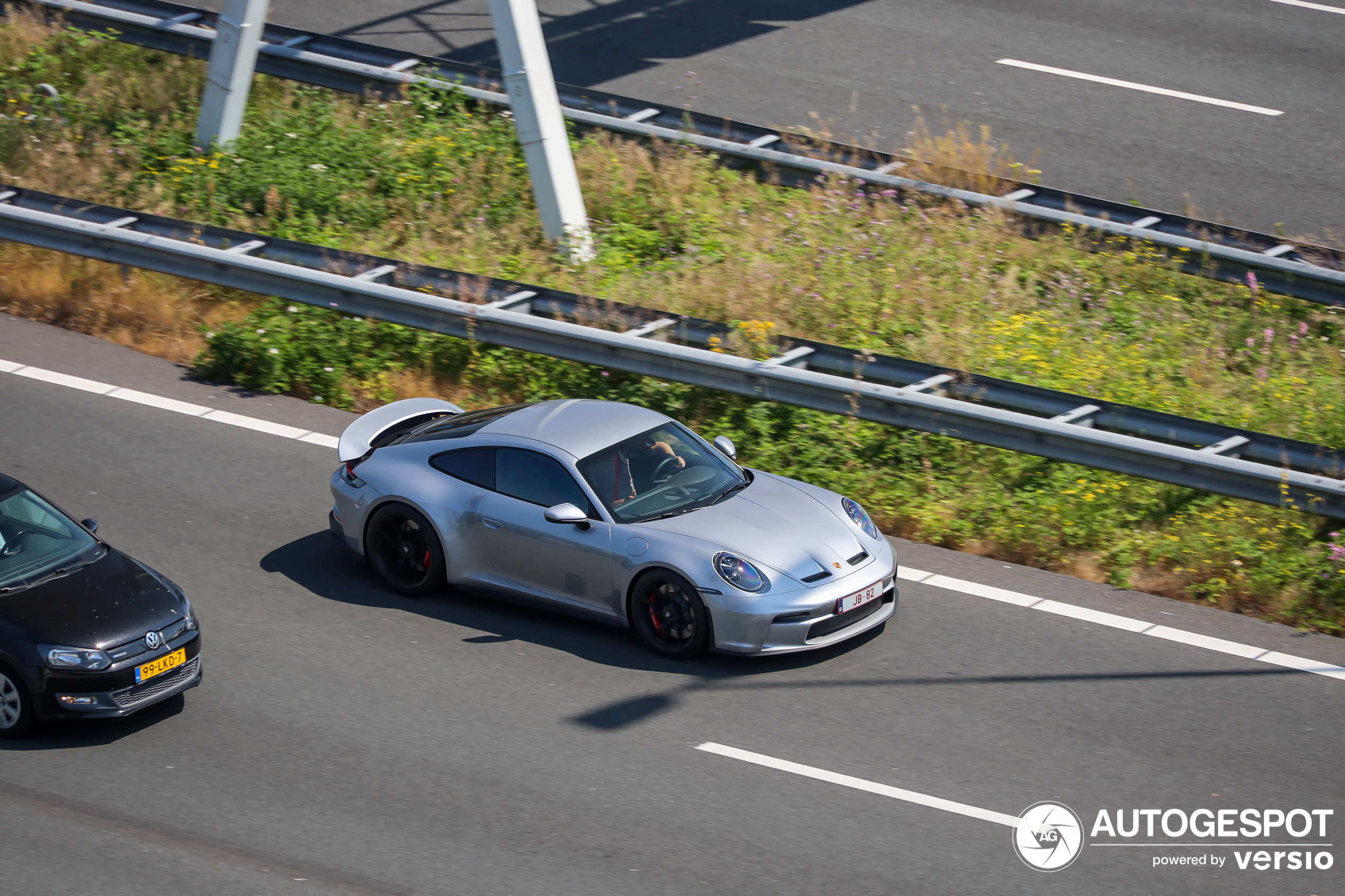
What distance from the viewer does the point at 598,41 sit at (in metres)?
17.9

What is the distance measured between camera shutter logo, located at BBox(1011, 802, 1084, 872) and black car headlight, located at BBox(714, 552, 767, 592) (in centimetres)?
198

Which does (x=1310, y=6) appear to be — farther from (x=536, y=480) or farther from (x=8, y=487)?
(x=8, y=487)

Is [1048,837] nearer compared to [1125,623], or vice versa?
[1048,837]

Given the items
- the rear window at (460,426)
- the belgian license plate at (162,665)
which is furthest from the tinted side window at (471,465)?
the belgian license plate at (162,665)

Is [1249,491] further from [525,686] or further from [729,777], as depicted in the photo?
[525,686]

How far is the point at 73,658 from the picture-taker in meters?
7.38

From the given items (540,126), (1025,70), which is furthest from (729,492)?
(1025,70)

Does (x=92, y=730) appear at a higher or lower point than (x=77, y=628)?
lower

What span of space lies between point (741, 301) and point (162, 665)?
6687 mm

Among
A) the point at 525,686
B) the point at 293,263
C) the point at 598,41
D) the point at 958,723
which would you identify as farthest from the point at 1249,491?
the point at 598,41

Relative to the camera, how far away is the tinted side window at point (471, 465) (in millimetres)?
9180

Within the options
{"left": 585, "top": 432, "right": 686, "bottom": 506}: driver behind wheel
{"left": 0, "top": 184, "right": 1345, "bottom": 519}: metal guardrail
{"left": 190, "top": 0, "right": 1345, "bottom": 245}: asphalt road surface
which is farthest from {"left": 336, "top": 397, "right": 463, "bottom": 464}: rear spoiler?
{"left": 190, "top": 0, "right": 1345, "bottom": 245}: asphalt road surface

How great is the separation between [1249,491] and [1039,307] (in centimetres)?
378

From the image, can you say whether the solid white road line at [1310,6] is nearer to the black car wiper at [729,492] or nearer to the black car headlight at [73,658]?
the black car wiper at [729,492]
